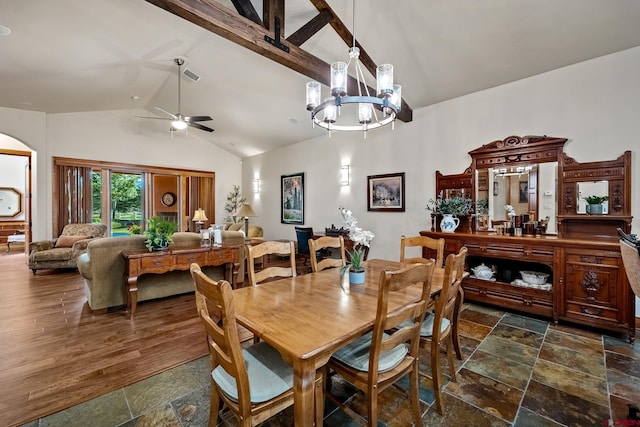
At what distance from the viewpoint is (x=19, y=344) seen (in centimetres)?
259

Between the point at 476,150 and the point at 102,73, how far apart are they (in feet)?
19.0

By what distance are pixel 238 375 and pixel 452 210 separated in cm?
356

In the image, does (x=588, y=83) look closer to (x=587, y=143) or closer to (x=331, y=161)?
(x=587, y=143)

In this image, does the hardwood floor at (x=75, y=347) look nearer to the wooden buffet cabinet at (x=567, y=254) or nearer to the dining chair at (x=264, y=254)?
the dining chair at (x=264, y=254)

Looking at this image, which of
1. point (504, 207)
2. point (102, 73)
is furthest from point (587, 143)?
point (102, 73)

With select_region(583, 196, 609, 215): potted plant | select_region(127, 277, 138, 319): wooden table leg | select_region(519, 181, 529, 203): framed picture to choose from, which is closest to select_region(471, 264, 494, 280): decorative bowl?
select_region(519, 181, 529, 203): framed picture

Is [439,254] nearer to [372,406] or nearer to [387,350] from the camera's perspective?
[387,350]

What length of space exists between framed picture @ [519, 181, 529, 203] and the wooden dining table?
2325 millimetres

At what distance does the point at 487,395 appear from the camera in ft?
6.28

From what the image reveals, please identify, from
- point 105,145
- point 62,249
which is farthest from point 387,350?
point 105,145

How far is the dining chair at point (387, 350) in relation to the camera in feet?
4.29

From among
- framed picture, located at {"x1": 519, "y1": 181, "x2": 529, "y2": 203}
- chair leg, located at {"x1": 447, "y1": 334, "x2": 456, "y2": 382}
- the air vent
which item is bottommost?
chair leg, located at {"x1": 447, "y1": 334, "x2": 456, "y2": 382}

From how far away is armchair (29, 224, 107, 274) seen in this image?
16.8 ft

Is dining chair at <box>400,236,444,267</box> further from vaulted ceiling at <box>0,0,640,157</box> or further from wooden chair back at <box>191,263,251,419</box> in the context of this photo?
vaulted ceiling at <box>0,0,640,157</box>
